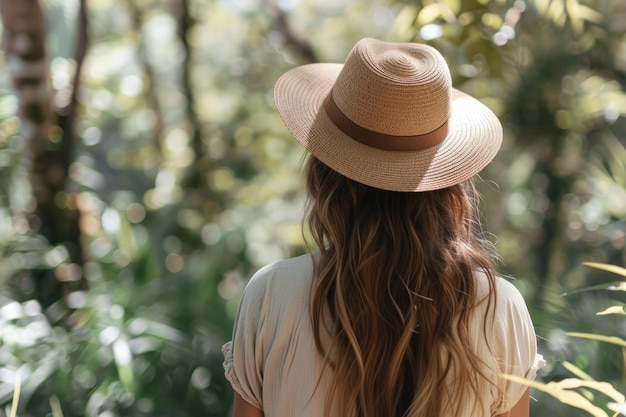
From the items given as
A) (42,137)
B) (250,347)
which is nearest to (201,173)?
(42,137)

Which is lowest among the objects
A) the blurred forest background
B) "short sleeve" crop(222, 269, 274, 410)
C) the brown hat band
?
the blurred forest background

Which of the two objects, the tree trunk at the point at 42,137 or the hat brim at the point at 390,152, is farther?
the tree trunk at the point at 42,137

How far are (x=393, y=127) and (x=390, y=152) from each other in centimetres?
4

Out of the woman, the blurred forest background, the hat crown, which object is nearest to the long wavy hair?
the woman

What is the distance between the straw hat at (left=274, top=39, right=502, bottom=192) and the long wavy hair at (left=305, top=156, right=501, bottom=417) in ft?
0.17

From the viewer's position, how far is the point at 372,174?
1.17 meters

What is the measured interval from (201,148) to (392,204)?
10.4 feet

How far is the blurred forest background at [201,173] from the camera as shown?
268cm

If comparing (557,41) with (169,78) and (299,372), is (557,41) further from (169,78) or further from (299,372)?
(299,372)

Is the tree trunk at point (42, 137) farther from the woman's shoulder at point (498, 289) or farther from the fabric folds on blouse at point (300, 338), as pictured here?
the woman's shoulder at point (498, 289)

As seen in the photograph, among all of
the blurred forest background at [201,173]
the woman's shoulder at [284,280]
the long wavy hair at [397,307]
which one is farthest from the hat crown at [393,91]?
the blurred forest background at [201,173]

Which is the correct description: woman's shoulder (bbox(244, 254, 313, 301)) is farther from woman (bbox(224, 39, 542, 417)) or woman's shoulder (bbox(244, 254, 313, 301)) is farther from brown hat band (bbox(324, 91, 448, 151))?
brown hat band (bbox(324, 91, 448, 151))

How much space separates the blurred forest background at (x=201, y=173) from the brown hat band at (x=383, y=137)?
0.86m

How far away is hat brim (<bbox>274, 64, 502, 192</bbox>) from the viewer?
1.18m
